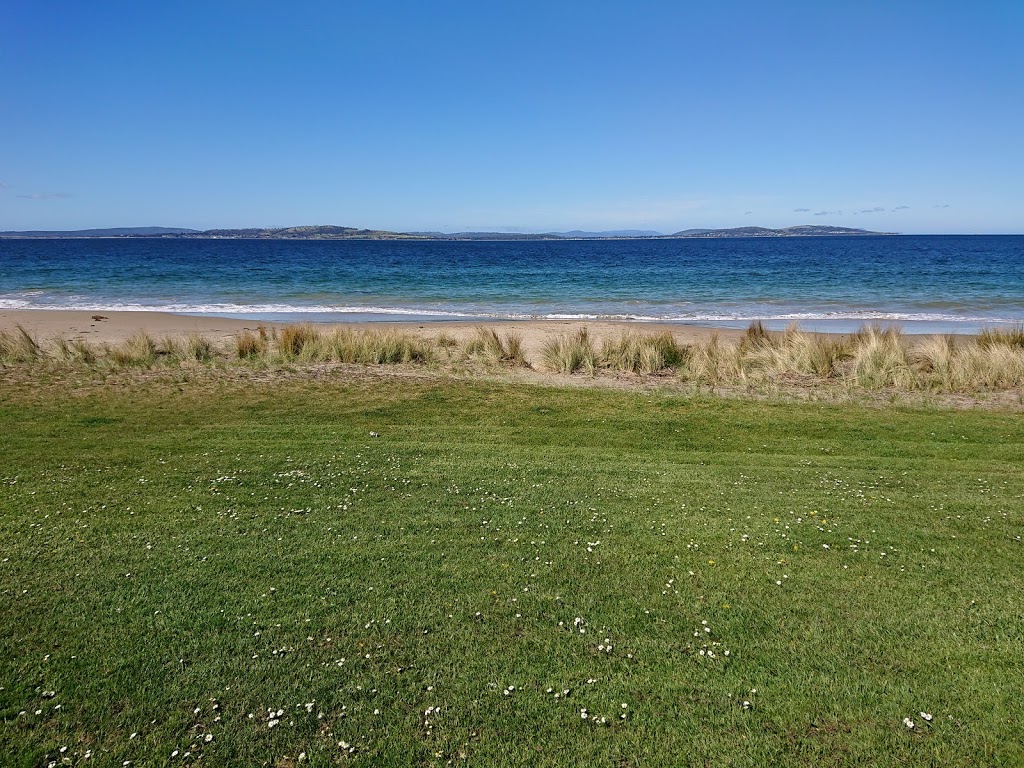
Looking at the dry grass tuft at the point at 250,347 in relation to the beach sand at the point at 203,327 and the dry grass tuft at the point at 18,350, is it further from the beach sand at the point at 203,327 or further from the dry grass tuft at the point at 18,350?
the dry grass tuft at the point at 18,350

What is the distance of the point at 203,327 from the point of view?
28344 millimetres

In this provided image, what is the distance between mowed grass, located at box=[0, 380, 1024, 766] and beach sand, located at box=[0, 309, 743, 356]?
40.8 feet

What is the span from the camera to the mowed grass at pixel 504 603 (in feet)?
14.4

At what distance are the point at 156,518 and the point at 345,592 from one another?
2772 mm

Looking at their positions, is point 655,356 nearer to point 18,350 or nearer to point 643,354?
point 643,354

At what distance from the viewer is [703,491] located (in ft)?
28.2

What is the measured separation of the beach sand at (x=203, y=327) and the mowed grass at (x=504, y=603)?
12.4 meters

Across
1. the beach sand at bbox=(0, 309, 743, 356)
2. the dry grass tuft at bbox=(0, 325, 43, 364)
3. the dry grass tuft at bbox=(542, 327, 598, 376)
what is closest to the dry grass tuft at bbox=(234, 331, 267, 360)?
the beach sand at bbox=(0, 309, 743, 356)

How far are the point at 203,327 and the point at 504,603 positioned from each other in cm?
2597

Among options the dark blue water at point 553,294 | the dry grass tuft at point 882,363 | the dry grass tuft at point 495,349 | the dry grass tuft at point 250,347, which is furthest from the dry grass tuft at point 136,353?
the dry grass tuft at point 882,363

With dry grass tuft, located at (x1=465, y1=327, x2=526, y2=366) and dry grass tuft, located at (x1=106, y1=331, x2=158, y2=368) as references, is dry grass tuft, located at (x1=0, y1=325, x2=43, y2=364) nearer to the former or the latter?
dry grass tuft, located at (x1=106, y1=331, x2=158, y2=368)

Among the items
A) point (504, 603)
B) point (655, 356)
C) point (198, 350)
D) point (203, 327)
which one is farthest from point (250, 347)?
point (504, 603)

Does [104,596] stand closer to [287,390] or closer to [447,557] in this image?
[447,557]

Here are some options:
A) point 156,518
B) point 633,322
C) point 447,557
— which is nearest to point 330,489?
point 156,518
